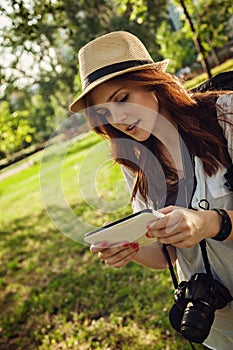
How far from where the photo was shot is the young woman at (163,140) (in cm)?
156

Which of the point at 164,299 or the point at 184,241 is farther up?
the point at 184,241

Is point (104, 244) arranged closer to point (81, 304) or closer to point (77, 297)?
point (81, 304)

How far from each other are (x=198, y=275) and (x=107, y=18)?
27709mm

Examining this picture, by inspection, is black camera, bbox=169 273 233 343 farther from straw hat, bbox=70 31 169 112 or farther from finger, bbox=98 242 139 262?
straw hat, bbox=70 31 169 112

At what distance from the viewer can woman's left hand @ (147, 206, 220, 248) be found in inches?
50.1

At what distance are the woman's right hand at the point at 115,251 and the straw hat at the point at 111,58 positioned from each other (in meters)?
0.63

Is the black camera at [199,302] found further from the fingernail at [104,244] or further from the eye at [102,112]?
the eye at [102,112]

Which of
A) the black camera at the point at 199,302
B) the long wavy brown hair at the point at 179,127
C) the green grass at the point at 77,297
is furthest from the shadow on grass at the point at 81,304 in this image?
the long wavy brown hair at the point at 179,127

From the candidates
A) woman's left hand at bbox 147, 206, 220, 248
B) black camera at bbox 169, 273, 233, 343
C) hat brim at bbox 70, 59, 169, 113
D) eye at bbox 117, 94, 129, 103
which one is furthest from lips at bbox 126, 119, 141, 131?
black camera at bbox 169, 273, 233, 343

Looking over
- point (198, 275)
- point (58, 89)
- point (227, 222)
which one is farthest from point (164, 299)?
point (58, 89)

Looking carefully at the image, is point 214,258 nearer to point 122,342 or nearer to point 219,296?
point 219,296

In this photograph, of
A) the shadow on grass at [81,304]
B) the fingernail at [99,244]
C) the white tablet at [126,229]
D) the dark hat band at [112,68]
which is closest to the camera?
the white tablet at [126,229]

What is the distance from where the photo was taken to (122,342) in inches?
124

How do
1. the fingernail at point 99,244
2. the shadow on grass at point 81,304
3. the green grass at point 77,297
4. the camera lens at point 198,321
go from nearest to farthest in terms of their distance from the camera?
the fingernail at point 99,244
the camera lens at point 198,321
the green grass at point 77,297
the shadow on grass at point 81,304
